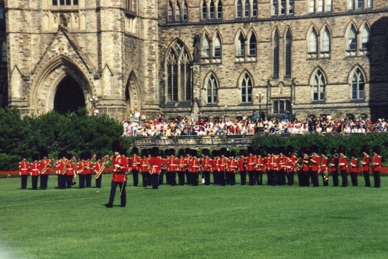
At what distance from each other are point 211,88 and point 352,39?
13.4 metres

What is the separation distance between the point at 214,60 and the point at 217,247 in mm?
53471

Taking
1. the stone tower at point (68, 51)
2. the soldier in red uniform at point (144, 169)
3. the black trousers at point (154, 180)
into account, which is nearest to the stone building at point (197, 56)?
the stone tower at point (68, 51)

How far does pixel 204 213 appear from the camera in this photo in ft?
85.9

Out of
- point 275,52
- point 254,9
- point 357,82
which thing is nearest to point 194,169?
point 357,82

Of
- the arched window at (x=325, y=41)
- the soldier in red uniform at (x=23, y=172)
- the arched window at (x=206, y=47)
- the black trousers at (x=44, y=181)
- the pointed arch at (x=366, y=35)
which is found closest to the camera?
the black trousers at (x=44, y=181)

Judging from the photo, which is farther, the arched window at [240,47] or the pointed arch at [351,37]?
the arched window at [240,47]

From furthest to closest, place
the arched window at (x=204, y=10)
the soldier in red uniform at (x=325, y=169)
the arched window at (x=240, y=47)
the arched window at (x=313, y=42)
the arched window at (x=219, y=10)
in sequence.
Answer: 1. the arched window at (x=204, y=10)
2. the arched window at (x=219, y=10)
3. the arched window at (x=240, y=47)
4. the arched window at (x=313, y=42)
5. the soldier in red uniform at (x=325, y=169)

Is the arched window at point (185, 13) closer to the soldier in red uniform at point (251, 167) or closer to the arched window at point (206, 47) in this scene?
the arched window at point (206, 47)

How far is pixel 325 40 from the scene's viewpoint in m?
68.4

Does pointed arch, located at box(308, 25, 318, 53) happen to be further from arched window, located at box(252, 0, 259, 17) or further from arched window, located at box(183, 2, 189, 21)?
arched window, located at box(183, 2, 189, 21)

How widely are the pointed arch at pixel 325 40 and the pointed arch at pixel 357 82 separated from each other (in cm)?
295

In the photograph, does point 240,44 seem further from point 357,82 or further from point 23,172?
point 23,172

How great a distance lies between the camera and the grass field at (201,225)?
19.1 m

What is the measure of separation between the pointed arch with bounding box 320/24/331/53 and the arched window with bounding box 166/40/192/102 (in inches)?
490
